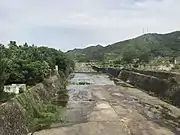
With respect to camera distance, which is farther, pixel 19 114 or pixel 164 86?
pixel 164 86

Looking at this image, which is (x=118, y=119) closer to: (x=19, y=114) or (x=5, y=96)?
(x=19, y=114)

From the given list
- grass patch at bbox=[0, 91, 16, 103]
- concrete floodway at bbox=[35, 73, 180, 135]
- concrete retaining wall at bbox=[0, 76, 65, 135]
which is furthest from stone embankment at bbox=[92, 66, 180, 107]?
grass patch at bbox=[0, 91, 16, 103]

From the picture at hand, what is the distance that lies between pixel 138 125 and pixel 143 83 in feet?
95.0

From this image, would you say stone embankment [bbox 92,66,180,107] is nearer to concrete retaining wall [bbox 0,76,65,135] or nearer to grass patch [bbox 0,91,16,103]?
concrete retaining wall [bbox 0,76,65,135]

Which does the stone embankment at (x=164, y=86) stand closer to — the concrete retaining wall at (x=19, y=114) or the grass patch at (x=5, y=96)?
the concrete retaining wall at (x=19, y=114)

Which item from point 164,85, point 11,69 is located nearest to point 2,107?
point 11,69

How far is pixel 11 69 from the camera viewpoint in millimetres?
28141

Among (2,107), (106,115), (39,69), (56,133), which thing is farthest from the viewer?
(39,69)

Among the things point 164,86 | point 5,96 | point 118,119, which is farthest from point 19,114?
point 164,86

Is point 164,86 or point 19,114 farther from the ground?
point 19,114

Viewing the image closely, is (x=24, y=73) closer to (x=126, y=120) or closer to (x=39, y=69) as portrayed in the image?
(x=39, y=69)

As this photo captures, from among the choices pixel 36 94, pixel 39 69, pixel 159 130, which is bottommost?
pixel 159 130

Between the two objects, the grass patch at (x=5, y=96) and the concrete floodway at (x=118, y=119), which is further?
the grass patch at (x=5, y=96)

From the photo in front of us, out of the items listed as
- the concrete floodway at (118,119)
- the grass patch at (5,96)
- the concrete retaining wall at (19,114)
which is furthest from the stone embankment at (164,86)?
the grass patch at (5,96)
